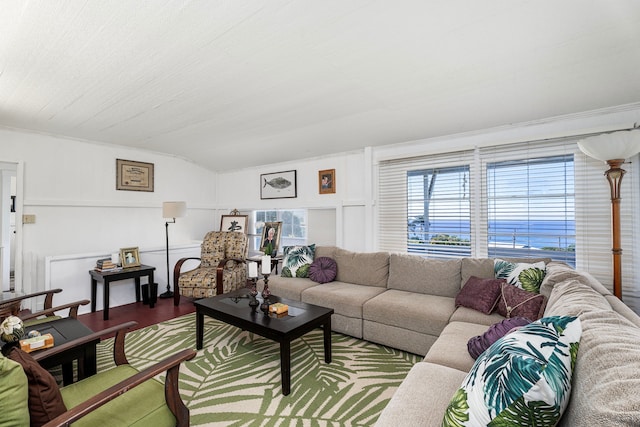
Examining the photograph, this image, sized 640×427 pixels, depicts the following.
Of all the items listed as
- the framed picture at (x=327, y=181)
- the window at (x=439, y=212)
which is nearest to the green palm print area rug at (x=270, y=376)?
the window at (x=439, y=212)

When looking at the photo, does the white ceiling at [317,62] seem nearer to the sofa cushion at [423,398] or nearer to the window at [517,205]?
the window at [517,205]

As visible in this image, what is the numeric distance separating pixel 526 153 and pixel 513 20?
1.83 m

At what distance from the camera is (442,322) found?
2.43 meters

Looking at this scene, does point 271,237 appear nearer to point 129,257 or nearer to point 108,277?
point 129,257

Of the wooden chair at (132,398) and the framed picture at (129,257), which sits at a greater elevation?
the framed picture at (129,257)

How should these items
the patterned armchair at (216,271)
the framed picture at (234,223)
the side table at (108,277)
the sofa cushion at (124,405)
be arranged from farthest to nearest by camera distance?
1. the framed picture at (234,223)
2. the patterned armchair at (216,271)
3. the side table at (108,277)
4. the sofa cushion at (124,405)

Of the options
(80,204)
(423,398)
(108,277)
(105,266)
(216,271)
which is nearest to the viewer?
(423,398)

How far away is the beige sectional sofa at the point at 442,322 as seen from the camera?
0.78 m

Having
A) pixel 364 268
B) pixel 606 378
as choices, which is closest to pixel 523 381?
pixel 606 378

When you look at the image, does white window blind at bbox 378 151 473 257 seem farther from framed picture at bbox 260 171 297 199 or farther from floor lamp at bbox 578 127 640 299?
framed picture at bbox 260 171 297 199

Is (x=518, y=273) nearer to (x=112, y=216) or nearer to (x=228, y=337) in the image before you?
(x=228, y=337)

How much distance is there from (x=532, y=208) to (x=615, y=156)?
2.77 ft

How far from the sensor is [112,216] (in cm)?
441

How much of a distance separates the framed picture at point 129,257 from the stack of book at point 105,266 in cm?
11
